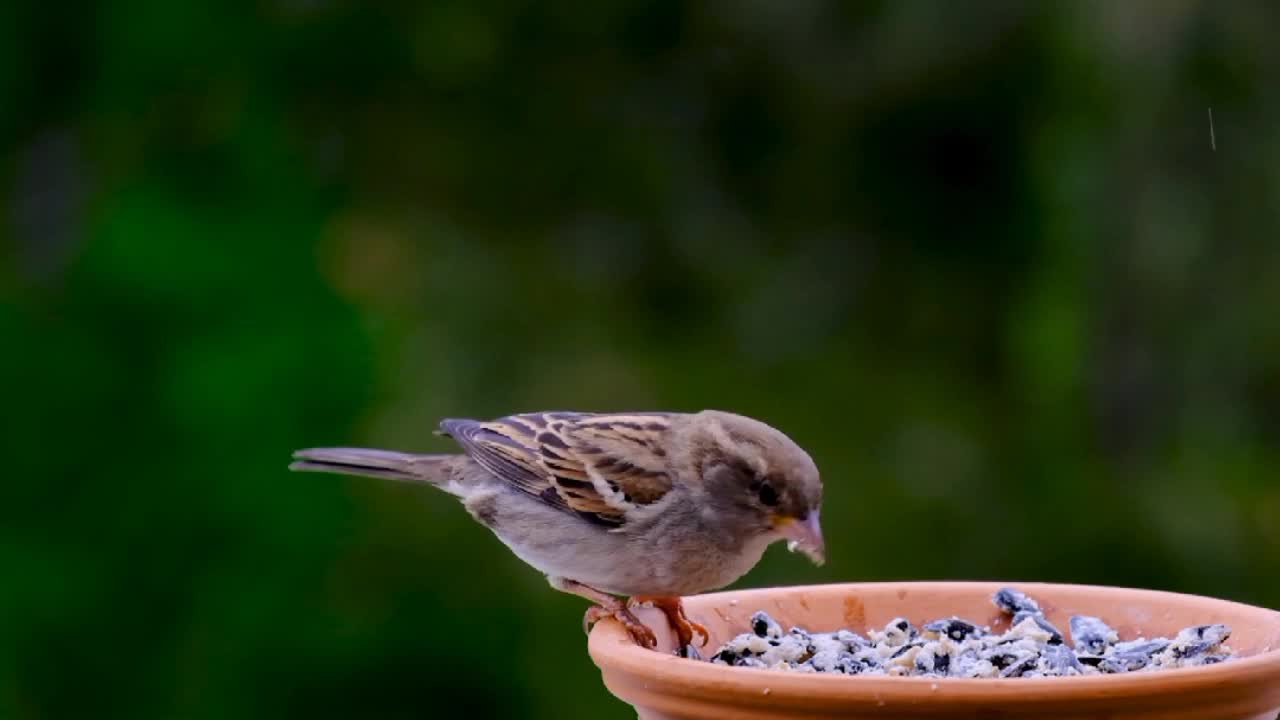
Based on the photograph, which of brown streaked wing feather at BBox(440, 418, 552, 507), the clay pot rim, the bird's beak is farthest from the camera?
brown streaked wing feather at BBox(440, 418, 552, 507)

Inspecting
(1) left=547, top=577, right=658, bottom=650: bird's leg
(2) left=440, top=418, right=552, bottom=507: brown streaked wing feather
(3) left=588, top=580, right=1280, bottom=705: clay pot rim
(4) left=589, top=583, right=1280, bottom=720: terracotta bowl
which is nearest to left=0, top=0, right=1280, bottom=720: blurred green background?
(2) left=440, top=418, right=552, bottom=507: brown streaked wing feather

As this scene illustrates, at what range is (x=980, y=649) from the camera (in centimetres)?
239

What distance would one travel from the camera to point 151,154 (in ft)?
15.8

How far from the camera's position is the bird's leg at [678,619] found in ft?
8.50

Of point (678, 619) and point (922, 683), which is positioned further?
point (678, 619)

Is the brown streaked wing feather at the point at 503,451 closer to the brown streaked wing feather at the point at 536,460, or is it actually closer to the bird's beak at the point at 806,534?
the brown streaked wing feather at the point at 536,460

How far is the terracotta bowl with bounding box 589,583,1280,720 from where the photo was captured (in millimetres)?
1839

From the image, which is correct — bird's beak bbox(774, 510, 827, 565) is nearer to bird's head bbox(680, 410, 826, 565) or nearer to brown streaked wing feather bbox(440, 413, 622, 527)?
bird's head bbox(680, 410, 826, 565)

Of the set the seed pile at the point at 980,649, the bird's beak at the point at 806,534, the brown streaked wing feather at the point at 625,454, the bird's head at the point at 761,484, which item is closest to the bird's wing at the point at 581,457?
the brown streaked wing feather at the point at 625,454

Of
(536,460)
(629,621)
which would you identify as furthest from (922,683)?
(536,460)

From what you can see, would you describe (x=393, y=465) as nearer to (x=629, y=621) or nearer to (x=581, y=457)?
(x=581, y=457)

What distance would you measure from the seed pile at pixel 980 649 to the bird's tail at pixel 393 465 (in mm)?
987

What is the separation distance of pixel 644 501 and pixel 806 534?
1.08ft

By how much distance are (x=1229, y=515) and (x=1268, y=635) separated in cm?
243
